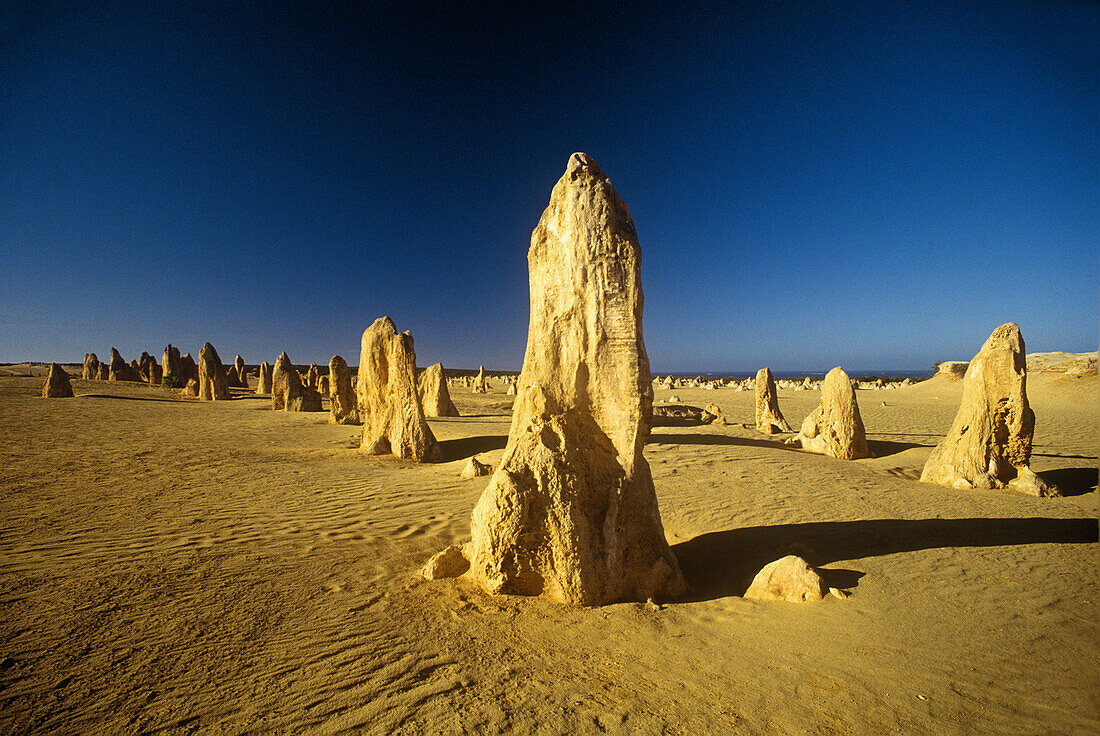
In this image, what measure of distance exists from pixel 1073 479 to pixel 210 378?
105 ft

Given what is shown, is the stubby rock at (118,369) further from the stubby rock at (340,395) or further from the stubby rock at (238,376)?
the stubby rock at (340,395)

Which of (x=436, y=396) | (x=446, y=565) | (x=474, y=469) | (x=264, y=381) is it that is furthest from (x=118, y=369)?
(x=446, y=565)

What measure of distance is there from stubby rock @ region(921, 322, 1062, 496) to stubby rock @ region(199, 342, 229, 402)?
29.4 m

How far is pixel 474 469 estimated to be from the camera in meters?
9.12

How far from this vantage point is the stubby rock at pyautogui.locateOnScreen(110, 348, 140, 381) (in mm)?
34688

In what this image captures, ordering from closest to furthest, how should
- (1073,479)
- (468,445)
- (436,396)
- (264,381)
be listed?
(1073,479)
(468,445)
(436,396)
(264,381)

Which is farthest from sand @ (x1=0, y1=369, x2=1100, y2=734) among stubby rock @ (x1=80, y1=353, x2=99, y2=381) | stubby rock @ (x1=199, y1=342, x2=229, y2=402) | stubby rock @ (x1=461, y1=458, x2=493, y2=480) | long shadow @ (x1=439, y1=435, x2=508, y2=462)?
stubby rock @ (x1=80, y1=353, x2=99, y2=381)

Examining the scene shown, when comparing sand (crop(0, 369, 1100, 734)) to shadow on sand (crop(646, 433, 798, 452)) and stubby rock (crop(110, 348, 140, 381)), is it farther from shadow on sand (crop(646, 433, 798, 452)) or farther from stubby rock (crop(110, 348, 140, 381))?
stubby rock (crop(110, 348, 140, 381))

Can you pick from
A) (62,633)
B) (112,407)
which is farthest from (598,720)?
(112,407)

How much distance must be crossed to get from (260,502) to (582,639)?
5826 mm

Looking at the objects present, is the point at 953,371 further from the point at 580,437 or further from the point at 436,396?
the point at 580,437

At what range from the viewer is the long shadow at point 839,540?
524cm

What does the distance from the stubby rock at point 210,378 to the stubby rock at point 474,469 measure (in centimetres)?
2170

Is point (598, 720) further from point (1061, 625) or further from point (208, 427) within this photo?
point (208, 427)
